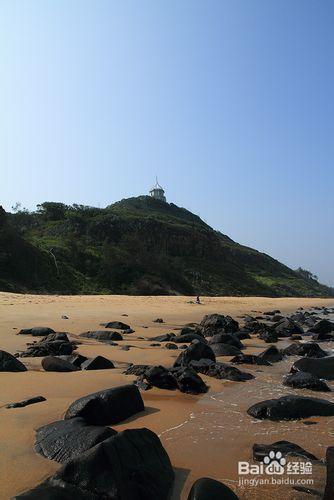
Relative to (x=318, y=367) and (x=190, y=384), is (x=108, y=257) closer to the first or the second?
(x=318, y=367)

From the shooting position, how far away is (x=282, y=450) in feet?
12.2

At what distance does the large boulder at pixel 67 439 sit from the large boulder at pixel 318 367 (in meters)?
4.82

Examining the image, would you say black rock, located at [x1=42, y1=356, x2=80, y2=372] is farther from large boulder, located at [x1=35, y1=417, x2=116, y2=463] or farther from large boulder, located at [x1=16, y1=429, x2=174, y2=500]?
large boulder, located at [x1=16, y1=429, x2=174, y2=500]

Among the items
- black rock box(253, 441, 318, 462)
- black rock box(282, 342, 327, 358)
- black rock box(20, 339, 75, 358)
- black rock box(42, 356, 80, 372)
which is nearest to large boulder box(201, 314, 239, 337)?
black rock box(282, 342, 327, 358)

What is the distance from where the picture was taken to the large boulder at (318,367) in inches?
289

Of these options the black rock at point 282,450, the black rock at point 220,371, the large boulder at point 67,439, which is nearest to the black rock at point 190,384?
the black rock at point 220,371

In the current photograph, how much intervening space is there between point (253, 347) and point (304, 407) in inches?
240

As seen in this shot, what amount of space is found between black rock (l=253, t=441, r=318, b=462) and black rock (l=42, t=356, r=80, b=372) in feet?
11.8

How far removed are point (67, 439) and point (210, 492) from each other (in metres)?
1.41

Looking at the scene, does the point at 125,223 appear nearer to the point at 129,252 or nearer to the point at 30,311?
the point at 129,252

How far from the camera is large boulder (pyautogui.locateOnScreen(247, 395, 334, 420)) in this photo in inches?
191

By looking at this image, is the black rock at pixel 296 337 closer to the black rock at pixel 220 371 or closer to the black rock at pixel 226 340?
the black rock at pixel 226 340

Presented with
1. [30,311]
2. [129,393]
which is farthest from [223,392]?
[30,311]

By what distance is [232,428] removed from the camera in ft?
14.8
